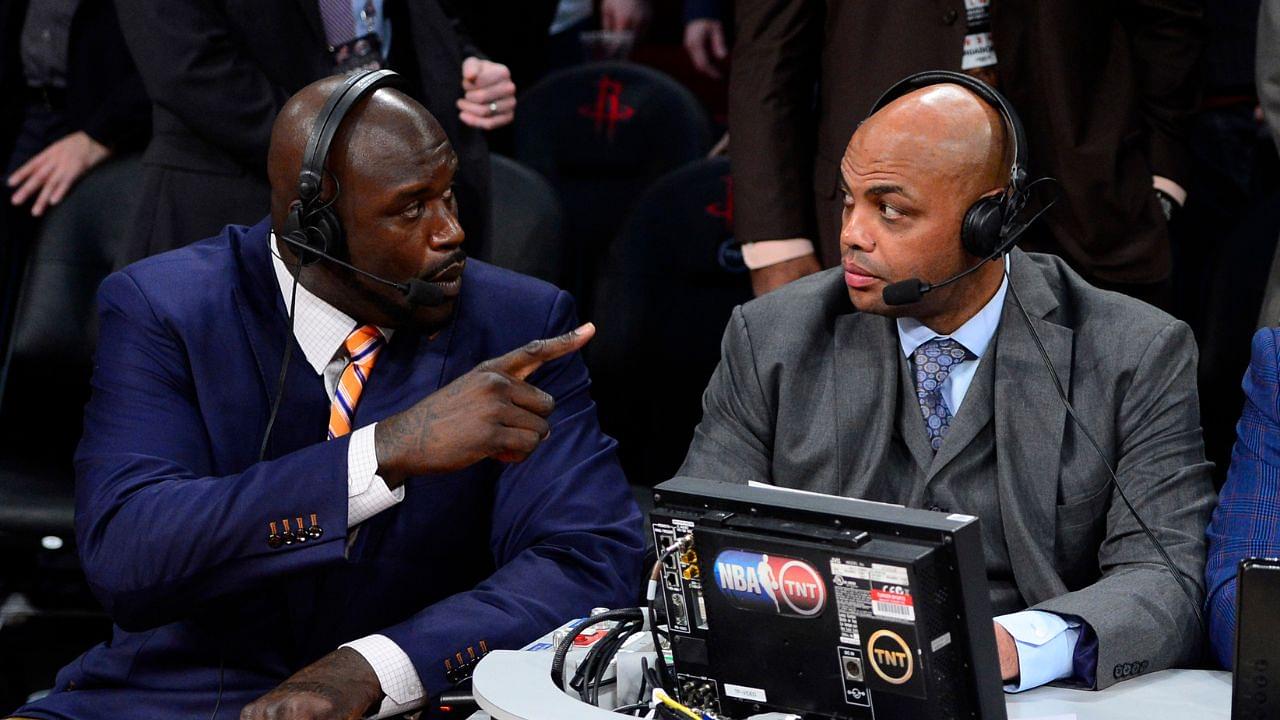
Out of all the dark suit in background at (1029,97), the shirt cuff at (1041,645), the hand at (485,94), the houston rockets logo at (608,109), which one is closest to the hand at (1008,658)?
the shirt cuff at (1041,645)

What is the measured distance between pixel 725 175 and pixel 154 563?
2.14 meters

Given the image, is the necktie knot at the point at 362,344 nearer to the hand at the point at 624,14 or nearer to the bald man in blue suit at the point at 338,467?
the bald man in blue suit at the point at 338,467

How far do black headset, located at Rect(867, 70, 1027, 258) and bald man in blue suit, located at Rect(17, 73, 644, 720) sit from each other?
62cm

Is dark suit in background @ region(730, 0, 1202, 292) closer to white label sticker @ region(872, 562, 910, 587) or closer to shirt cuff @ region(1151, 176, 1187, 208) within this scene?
shirt cuff @ region(1151, 176, 1187, 208)

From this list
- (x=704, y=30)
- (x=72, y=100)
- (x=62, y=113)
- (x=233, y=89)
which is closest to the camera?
(x=233, y=89)

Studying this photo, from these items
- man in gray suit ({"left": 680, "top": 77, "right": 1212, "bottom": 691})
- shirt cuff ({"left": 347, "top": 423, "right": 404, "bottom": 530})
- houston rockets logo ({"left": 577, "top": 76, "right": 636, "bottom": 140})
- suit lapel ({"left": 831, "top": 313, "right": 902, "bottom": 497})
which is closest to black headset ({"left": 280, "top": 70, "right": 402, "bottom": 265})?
shirt cuff ({"left": 347, "top": 423, "right": 404, "bottom": 530})

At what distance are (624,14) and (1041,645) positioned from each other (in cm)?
395

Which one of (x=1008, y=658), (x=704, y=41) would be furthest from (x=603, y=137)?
(x=1008, y=658)

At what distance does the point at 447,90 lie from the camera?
3.46 metres

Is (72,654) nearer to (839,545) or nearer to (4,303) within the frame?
(4,303)

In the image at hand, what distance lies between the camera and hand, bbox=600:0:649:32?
5539mm

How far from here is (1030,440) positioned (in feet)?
7.54

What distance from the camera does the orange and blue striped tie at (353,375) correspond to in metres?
2.35

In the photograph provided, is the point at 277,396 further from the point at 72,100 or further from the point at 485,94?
the point at 72,100
